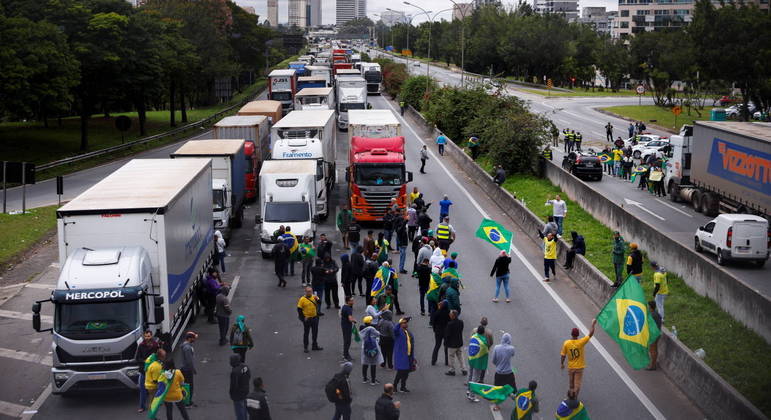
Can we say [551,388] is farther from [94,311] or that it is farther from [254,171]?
[254,171]

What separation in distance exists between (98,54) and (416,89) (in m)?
31.2

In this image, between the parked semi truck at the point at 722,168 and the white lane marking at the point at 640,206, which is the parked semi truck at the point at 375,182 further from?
the parked semi truck at the point at 722,168

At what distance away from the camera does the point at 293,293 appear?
24.6 metres

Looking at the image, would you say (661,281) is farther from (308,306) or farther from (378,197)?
(378,197)

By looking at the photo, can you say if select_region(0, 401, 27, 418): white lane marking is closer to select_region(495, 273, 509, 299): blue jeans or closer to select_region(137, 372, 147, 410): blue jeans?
select_region(137, 372, 147, 410): blue jeans

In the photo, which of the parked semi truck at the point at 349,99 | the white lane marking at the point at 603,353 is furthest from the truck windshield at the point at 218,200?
the parked semi truck at the point at 349,99

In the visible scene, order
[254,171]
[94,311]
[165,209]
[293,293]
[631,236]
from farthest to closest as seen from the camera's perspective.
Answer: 1. [254,171]
2. [631,236]
3. [293,293]
4. [165,209]
5. [94,311]

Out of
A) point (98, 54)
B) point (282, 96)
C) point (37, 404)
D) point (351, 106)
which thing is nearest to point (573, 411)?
point (37, 404)

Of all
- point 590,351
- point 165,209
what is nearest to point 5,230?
point 165,209

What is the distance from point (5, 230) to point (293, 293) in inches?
552

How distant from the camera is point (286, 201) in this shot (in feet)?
96.8

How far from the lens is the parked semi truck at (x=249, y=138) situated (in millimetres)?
38844

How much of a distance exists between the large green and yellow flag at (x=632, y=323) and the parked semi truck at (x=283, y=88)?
61.6m

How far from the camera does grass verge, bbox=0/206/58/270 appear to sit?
29439 millimetres
